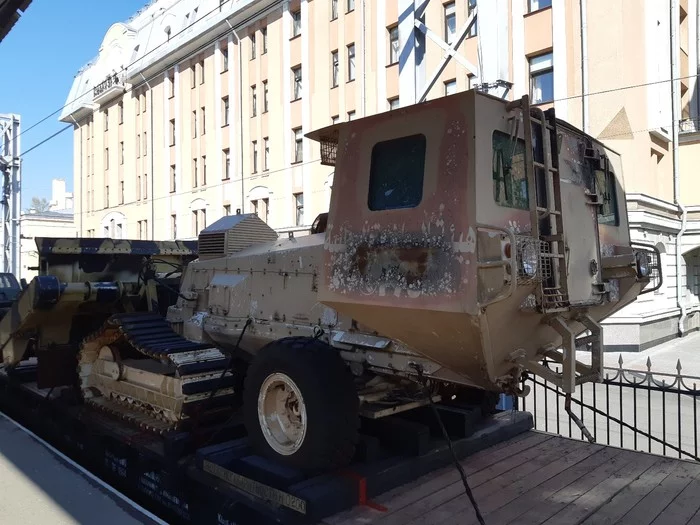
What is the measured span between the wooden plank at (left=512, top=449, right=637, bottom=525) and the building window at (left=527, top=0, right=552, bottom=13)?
14.2 meters

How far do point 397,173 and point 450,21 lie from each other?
53.2ft

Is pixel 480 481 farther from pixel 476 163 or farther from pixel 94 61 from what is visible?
pixel 94 61

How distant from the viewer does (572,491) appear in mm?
3826

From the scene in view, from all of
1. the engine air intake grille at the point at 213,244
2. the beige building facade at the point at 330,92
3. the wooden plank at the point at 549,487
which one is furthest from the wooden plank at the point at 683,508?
the beige building facade at the point at 330,92

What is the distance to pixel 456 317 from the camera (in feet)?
10.3

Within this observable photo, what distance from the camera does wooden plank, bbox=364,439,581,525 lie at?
140 inches

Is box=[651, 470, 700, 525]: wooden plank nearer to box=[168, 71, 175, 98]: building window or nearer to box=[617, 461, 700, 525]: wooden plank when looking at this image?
box=[617, 461, 700, 525]: wooden plank

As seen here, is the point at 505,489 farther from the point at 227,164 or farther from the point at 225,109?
the point at 225,109

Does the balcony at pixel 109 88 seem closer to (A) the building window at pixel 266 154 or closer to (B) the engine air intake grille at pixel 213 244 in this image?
(A) the building window at pixel 266 154

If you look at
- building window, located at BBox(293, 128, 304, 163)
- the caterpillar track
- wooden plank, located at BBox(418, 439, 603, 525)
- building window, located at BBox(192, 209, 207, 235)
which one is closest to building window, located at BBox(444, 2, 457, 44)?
building window, located at BBox(293, 128, 304, 163)

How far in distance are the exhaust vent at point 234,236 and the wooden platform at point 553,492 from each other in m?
2.65

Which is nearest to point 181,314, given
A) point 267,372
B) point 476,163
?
point 267,372

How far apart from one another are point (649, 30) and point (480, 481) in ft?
51.2

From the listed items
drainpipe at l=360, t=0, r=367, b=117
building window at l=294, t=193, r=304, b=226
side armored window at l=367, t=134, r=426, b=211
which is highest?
drainpipe at l=360, t=0, r=367, b=117
